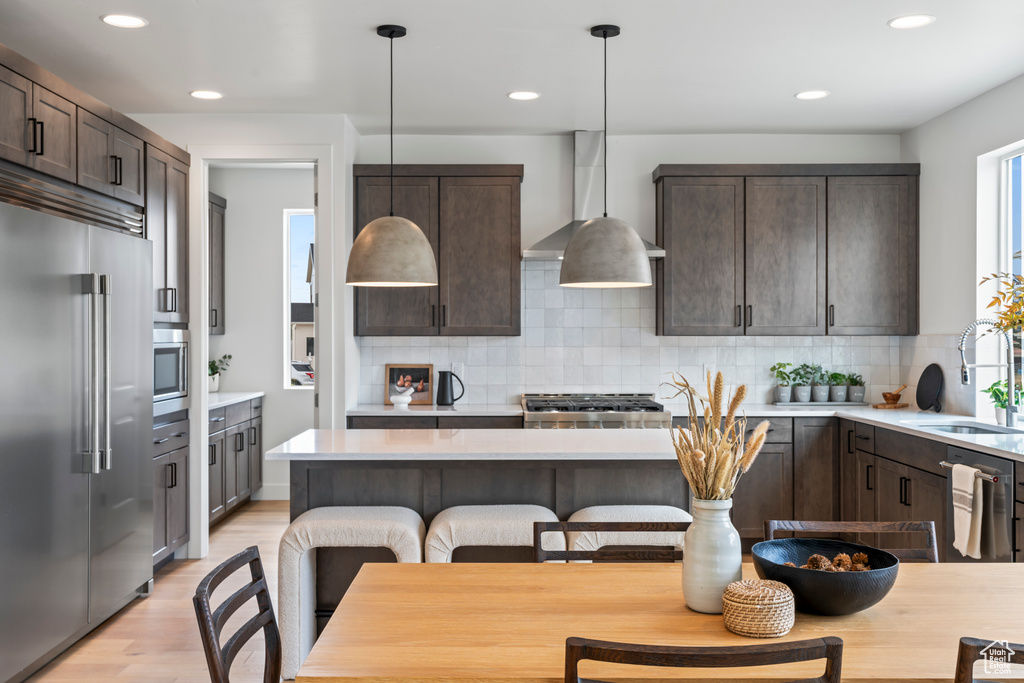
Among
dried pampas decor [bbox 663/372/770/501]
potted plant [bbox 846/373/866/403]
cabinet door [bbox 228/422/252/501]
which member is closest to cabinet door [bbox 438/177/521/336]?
cabinet door [bbox 228/422/252/501]

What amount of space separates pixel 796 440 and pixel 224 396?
153 inches

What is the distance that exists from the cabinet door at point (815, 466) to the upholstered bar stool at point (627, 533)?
191 centimetres

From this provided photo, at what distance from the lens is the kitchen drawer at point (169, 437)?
4.07 metres

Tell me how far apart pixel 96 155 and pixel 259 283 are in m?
2.59

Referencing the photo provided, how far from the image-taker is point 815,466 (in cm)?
466

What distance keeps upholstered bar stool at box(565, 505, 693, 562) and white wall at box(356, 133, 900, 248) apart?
255 cm

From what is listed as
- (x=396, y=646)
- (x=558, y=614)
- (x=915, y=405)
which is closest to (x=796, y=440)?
(x=915, y=405)

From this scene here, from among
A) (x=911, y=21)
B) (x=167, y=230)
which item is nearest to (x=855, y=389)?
(x=911, y=21)

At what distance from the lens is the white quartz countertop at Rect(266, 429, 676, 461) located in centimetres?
290

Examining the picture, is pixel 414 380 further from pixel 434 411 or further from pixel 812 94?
pixel 812 94

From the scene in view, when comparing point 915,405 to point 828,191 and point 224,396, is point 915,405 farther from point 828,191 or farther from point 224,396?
point 224,396

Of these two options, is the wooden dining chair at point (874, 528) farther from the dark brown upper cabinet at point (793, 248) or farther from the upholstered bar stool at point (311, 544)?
the dark brown upper cabinet at point (793, 248)

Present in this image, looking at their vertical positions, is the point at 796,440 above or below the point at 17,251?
below

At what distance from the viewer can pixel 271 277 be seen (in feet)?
19.8
